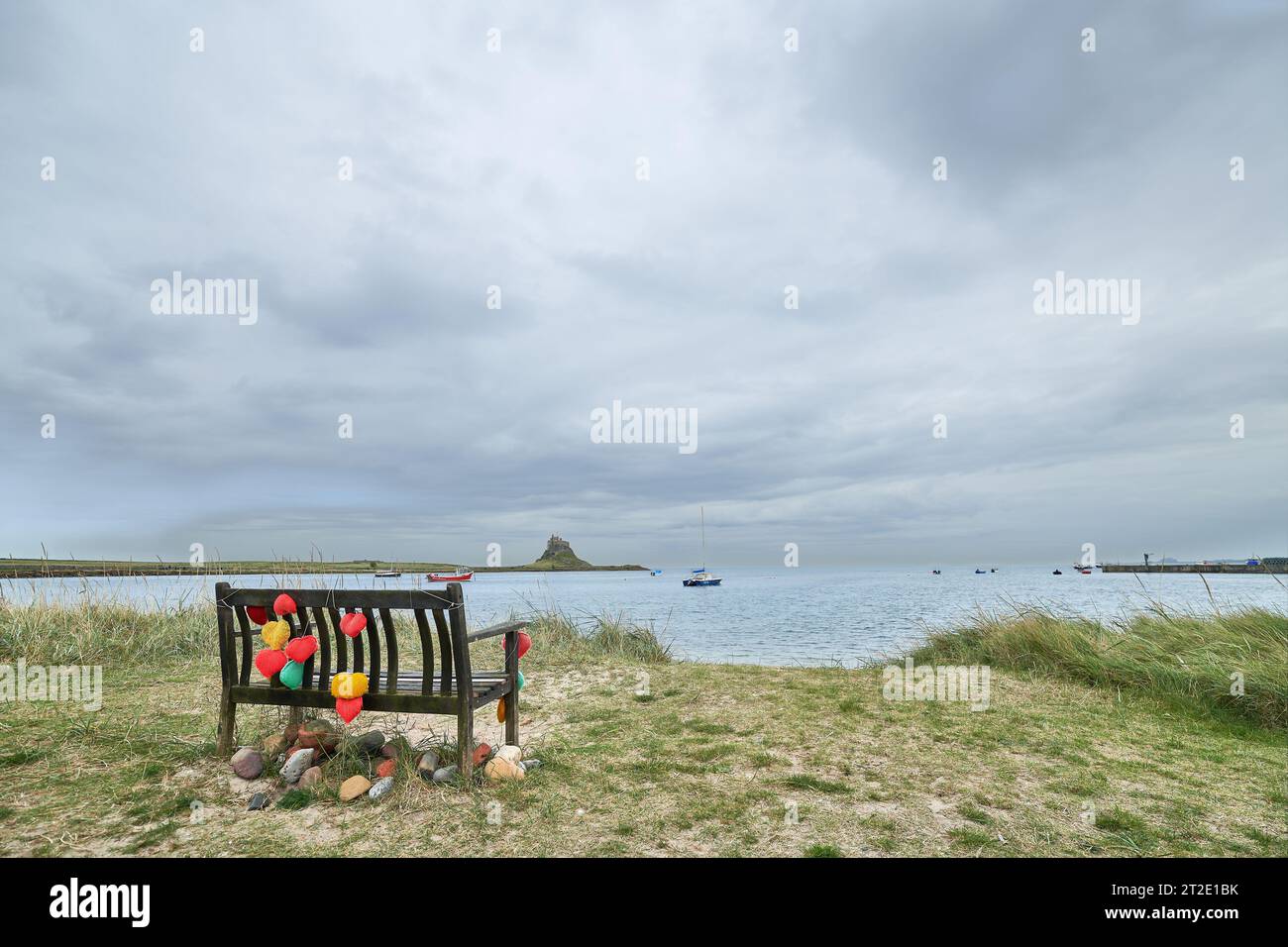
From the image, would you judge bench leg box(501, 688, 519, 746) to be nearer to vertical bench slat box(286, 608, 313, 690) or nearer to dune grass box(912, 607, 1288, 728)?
vertical bench slat box(286, 608, 313, 690)

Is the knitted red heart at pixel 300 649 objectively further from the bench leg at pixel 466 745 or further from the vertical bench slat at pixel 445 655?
the bench leg at pixel 466 745

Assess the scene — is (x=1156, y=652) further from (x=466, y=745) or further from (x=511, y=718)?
(x=466, y=745)

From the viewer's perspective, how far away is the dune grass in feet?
19.3

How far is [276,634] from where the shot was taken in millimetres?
4281

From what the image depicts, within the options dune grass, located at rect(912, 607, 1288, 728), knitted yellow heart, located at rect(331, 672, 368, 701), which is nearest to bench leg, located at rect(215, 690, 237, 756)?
knitted yellow heart, located at rect(331, 672, 368, 701)

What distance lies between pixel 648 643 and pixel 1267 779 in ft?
24.6

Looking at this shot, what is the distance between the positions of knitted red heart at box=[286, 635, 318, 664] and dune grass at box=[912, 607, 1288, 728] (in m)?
7.40

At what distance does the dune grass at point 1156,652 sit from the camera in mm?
5879

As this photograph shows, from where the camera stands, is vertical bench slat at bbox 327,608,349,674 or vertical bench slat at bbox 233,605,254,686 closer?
vertical bench slat at bbox 327,608,349,674

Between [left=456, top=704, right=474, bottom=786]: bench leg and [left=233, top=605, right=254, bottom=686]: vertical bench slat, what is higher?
[left=233, top=605, right=254, bottom=686]: vertical bench slat

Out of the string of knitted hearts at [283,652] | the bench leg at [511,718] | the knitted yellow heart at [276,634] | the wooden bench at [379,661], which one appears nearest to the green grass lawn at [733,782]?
the bench leg at [511,718]

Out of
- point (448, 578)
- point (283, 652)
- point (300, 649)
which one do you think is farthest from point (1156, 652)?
point (283, 652)
